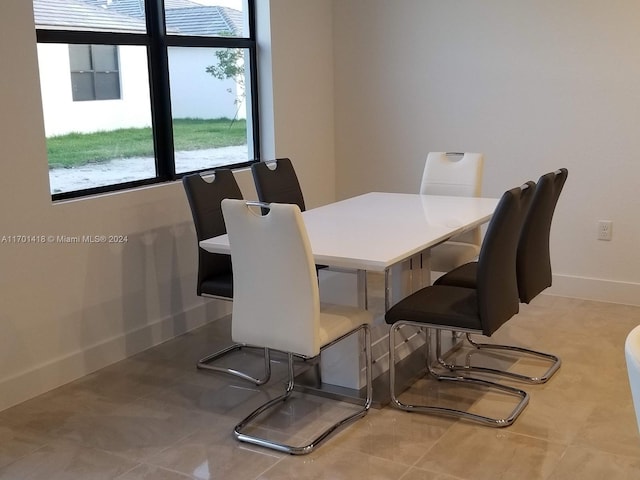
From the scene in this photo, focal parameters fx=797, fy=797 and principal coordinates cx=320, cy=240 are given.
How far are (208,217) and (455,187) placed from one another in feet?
4.67

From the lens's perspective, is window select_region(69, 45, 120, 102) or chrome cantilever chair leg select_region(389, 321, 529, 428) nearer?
chrome cantilever chair leg select_region(389, 321, 529, 428)

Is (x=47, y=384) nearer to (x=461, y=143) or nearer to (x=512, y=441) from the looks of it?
(x=512, y=441)

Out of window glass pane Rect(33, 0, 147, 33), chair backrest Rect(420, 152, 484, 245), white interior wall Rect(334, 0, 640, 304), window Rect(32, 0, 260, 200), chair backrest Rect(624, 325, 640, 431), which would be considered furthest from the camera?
white interior wall Rect(334, 0, 640, 304)

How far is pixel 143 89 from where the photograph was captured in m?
4.16

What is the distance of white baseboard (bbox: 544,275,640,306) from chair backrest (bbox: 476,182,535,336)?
1846 mm

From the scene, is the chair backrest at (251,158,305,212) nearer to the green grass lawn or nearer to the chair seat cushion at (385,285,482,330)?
the green grass lawn

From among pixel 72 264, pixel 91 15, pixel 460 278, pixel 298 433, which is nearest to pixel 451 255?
pixel 460 278

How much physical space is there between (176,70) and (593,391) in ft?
8.75

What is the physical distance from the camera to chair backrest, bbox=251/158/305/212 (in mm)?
4152

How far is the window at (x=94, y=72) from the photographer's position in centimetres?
Answer: 375

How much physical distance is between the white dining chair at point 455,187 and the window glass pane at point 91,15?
5.69ft

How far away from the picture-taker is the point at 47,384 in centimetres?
359

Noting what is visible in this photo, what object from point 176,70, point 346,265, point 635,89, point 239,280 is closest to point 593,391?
point 346,265

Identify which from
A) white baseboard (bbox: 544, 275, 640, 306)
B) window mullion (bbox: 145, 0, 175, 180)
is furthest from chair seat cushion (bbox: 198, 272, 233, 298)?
white baseboard (bbox: 544, 275, 640, 306)
